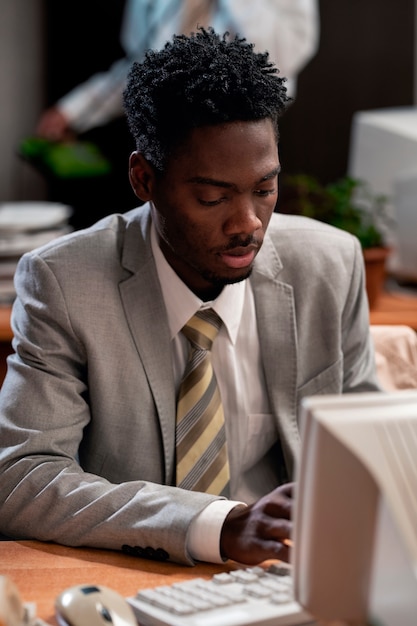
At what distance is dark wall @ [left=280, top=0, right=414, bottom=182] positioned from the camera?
418cm

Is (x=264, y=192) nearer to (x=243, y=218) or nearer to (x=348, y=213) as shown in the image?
(x=243, y=218)

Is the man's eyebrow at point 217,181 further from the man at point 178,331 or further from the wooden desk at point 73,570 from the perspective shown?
the wooden desk at point 73,570

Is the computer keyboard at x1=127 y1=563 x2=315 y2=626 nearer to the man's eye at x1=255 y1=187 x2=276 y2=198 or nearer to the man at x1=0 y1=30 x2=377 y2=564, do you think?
the man at x1=0 y1=30 x2=377 y2=564

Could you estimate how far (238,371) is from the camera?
1802 millimetres

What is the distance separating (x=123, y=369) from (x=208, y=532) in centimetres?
39

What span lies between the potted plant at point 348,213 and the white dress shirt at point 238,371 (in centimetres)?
95

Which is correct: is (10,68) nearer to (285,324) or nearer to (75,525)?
(285,324)

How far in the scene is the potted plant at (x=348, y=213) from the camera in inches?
107

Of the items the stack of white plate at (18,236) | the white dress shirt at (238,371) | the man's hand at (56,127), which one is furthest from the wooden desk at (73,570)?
the man's hand at (56,127)

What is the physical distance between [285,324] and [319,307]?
71 mm

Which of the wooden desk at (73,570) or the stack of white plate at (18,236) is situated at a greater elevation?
the stack of white plate at (18,236)

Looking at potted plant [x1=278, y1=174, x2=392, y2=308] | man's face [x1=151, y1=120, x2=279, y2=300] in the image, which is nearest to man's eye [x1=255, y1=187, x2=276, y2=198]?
man's face [x1=151, y1=120, x2=279, y2=300]

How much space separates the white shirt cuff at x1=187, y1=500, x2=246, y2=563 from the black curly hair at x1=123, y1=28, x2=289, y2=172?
0.52 m

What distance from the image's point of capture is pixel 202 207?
1589mm
